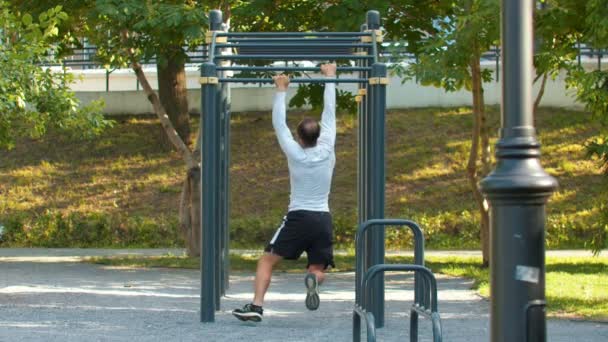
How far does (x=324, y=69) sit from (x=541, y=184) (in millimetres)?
4021

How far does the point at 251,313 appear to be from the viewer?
28.2 feet

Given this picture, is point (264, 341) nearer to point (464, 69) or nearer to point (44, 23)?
point (44, 23)

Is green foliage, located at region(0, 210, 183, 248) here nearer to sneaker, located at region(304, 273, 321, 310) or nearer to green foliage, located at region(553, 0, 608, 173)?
green foliage, located at region(553, 0, 608, 173)

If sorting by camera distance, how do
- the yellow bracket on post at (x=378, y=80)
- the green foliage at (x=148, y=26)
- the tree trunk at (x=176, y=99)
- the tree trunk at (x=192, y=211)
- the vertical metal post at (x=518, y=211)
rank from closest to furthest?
the vertical metal post at (x=518, y=211) → the yellow bracket on post at (x=378, y=80) → the green foliage at (x=148, y=26) → the tree trunk at (x=192, y=211) → the tree trunk at (x=176, y=99)

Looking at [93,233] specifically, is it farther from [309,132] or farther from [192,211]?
[309,132]

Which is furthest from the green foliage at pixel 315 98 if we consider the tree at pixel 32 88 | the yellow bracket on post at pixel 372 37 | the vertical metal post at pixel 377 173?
the vertical metal post at pixel 377 173

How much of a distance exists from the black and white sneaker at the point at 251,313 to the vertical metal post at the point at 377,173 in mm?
937

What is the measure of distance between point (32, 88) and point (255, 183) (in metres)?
11.5

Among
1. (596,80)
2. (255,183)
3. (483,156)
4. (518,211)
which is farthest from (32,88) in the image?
(255,183)

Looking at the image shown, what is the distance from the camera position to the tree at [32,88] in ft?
32.8

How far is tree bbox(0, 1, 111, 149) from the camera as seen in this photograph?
394 inches

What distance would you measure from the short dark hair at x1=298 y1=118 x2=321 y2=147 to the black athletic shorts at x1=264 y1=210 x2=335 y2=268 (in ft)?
1.91

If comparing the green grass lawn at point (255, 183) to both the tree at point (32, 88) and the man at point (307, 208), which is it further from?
the man at point (307, 208)

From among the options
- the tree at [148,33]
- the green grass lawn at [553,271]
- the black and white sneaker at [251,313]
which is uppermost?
the tree at [148,33]
